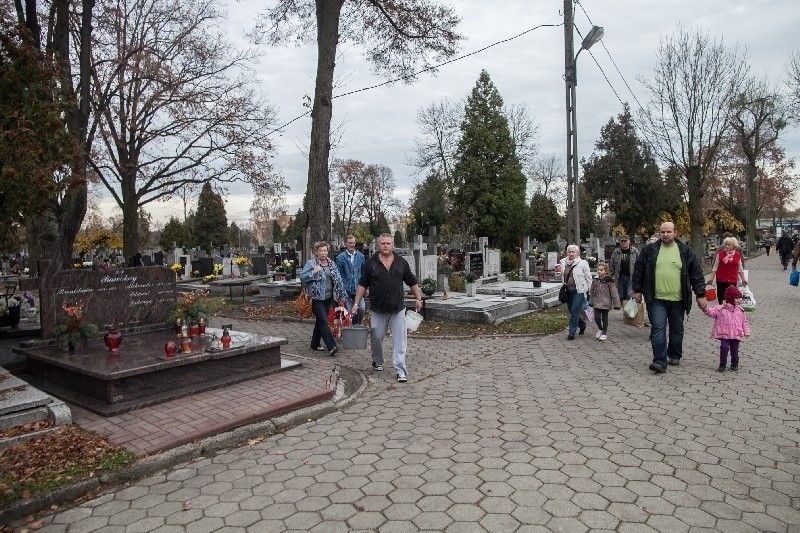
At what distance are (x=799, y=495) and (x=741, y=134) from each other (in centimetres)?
3482

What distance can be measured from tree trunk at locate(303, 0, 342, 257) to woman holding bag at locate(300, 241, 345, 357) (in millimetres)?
4664

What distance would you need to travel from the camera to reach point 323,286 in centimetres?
810

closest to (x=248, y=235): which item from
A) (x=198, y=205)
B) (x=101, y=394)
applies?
(x=198, y=205)

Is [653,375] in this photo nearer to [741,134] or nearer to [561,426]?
[561,426]

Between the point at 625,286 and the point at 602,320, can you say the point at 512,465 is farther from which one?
the point at 625,286

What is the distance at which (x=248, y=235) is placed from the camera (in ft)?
281

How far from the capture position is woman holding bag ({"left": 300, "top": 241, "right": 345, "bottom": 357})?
807 cm

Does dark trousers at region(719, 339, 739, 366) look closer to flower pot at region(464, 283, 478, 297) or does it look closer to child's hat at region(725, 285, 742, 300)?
child's hat at region(725, 285, 742, 300)

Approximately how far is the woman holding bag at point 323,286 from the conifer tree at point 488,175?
29.0 meters

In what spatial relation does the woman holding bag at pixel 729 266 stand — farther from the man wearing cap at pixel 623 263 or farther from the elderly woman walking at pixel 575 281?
the elderly woman walking at pixel 575 281

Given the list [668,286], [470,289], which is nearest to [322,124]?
[470,289]

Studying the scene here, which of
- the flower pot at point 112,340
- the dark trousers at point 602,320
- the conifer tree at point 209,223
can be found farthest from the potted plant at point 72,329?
the conifer tree at point 209,223

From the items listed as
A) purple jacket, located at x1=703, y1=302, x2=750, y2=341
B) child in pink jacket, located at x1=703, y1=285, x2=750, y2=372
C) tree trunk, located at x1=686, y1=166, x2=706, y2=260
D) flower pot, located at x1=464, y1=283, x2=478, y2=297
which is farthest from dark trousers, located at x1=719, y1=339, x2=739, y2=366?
tree trunk, located at x1=686, y1=166, x2=706, y2=260

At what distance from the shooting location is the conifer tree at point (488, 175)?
36.7 meters
